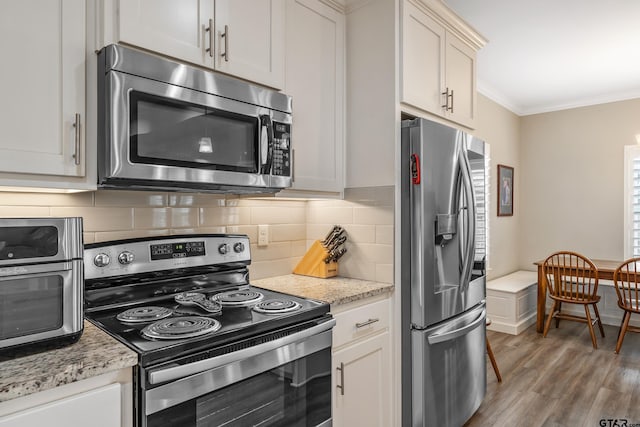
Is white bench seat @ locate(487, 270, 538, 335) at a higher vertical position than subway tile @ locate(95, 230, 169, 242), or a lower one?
lower

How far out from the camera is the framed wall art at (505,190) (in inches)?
187

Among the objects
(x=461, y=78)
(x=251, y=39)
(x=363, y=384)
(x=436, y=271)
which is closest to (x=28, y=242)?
(x=251, y=39)

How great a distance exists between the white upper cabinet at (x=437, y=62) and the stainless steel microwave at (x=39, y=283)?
1598 mm

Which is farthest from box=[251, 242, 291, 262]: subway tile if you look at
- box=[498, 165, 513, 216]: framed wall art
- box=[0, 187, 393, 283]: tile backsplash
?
box=[498, 165, 513, 216]: framed wall art

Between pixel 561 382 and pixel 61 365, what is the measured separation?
10.8 feet

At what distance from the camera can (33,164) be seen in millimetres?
1185

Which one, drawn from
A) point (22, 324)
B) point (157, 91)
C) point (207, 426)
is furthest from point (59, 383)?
point (157, 91)

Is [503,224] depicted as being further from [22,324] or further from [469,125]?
[22,324]

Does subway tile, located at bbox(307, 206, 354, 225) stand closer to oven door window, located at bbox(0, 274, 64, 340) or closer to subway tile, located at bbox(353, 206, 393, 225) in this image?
subway tile, located at bbox(353, 206, 393, 225)

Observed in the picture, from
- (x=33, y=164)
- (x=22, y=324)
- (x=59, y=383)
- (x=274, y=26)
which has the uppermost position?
(x=274, y=26)

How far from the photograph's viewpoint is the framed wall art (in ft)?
15.6

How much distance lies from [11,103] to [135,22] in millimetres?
458

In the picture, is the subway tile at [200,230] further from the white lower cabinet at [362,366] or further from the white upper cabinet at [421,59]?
the white upper cabinet at [421,59]

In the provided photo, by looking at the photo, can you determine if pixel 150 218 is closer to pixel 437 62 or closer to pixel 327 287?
pixel 327 287
